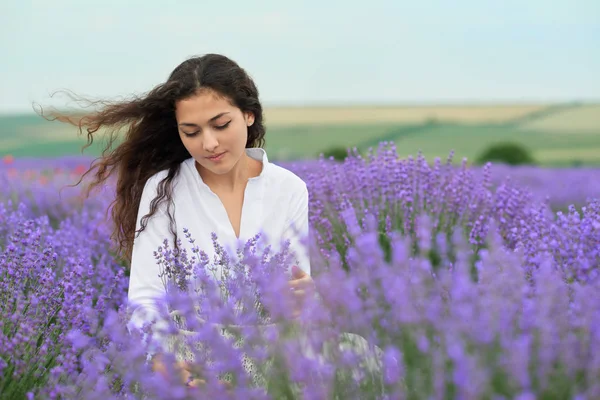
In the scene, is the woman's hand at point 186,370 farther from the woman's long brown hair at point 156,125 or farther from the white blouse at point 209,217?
the woman's long brown hair at point 156,125

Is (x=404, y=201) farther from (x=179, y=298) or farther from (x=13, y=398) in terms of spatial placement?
(x=179, y=298)

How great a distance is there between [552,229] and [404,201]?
114cm

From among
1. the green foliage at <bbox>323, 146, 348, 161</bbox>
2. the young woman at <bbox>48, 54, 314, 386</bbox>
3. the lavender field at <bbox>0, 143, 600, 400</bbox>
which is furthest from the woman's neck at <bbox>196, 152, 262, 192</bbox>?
the green foliage at <bbox>323, 146, 348, 161</bbox>

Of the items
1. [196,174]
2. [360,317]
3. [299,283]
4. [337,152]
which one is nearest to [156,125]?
[196,174]

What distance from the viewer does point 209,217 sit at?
2818mm

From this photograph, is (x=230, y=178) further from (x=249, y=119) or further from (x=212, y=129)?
(x=212, y=129)

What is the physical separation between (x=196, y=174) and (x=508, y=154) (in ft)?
30.4

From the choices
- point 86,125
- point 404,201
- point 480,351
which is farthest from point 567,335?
point 86,125

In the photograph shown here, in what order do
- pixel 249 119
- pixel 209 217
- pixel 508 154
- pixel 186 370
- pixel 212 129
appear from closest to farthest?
pixel 186 370, pixel 212 129, pixel 209 217, pixel 249 119, pixel 508 154

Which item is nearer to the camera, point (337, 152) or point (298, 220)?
point (298, 220)

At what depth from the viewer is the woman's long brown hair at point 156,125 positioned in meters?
2.78

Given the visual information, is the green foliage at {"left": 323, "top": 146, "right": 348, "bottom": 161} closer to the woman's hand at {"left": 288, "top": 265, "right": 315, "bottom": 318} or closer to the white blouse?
the white blouse

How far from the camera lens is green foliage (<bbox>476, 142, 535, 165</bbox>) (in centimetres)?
1139

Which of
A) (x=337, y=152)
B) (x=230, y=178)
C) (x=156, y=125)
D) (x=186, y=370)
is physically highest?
(x=156, y=125)
